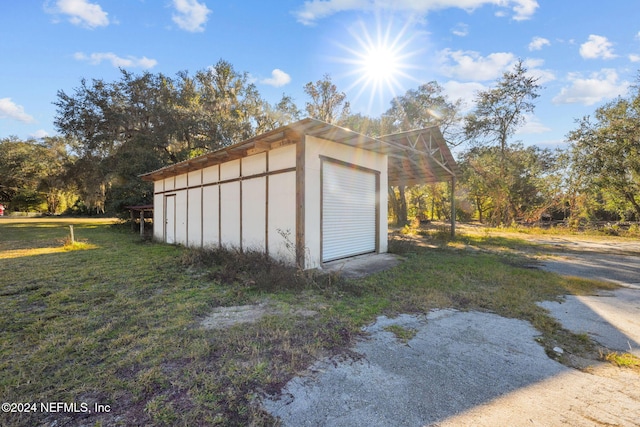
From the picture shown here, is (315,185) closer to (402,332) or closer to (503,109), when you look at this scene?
(402,332)

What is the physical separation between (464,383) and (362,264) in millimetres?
4390

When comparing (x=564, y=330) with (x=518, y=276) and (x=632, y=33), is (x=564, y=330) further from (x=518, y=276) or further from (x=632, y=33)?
(x=632, y=33)

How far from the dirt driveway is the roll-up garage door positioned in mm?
3414

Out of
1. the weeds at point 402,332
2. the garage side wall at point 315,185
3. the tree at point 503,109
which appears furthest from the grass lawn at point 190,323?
the tree at point 503,109

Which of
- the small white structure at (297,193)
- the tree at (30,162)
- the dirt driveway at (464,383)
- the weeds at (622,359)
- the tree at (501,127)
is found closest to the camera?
the dirt driveway at (464,383)

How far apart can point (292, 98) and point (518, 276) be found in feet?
68.5

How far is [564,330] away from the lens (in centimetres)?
313

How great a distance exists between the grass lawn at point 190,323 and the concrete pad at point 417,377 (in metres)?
0.21

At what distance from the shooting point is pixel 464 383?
7.01 ft

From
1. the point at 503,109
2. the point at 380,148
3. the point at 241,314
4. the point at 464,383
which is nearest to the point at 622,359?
the point at 464,383

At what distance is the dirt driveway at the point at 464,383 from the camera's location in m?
1.78

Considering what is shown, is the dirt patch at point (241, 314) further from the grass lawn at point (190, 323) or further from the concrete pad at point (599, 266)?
the concrete pad at point (599, 266)

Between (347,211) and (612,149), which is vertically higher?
(612,149)

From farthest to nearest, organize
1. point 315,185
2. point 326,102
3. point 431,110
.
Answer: point 326,102
point 431,110
point 315,185
